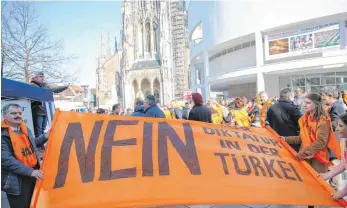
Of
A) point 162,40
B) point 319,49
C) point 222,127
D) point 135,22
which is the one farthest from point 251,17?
point 135,22

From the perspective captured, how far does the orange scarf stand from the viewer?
10.6ft

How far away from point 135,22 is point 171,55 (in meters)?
10.1

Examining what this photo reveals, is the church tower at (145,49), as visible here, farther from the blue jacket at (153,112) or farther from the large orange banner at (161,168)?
the large orange banner at (161,168)

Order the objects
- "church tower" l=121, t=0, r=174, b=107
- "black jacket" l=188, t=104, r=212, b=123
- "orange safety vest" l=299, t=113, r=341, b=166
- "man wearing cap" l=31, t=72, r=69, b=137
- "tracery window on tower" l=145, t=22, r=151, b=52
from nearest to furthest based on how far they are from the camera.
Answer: "orange safety vest" l=299, t=113, r=341, b=166
"black jacket" l=188, t=104, r=212, b=123
"man wearing cap" l=31, t=72, r=69, b=137
"church tower" l=121, t=0, r=174, b=107
"tracery window on tower" l=145, t=22, r=151, b=52

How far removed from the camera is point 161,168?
10.6 ft

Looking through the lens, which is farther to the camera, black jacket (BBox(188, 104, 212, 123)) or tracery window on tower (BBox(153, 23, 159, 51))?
tracery window on tower (BBox(153, 23, 159, 51))

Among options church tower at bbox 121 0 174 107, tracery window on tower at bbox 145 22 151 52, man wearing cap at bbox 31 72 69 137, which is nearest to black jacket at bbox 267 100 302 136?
man wearing cap at bbox 31 72 69 137

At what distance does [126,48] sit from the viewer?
6812 centimetres

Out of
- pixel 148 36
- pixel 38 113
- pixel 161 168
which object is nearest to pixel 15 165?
pixel 161 168

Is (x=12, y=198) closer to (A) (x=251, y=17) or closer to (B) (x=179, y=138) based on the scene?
(B) (x=179, y=138)

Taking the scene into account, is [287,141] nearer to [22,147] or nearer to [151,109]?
[151,109]

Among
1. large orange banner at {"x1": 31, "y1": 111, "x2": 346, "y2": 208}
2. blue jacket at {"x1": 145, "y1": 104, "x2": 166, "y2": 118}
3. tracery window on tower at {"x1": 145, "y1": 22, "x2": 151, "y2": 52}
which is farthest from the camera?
tracery window on tower at {"x1": 145, "y1": 22, "x2": 151, "y2": 52}

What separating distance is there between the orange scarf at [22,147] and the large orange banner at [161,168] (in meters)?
0.30

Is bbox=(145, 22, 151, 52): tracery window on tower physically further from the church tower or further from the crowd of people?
the crowd of people
